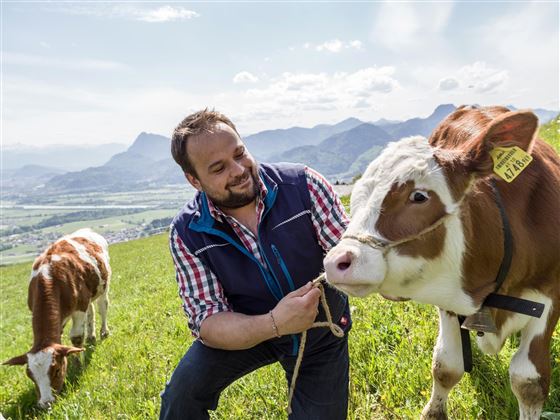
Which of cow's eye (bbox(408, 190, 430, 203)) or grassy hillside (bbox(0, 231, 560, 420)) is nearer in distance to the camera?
cow's eye (bbox(408, 190, 430, 203))

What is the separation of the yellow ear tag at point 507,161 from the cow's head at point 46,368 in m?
5.80

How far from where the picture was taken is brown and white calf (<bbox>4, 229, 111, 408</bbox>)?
6.05m

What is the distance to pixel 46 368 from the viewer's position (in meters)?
6.00

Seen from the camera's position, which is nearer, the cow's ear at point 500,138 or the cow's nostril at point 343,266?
the cow's nostril at point 343,266

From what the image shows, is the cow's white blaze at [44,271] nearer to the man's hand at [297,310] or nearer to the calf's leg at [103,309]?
the calf's leg at [103,309]

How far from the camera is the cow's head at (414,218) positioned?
7.63 feet

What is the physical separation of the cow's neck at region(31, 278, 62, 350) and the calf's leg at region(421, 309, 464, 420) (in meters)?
5.62

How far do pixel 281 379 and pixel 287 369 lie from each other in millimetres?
754

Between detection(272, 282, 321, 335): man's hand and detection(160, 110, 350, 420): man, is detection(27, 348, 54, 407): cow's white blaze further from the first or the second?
detection(272, 282, 321, 335): man's hand

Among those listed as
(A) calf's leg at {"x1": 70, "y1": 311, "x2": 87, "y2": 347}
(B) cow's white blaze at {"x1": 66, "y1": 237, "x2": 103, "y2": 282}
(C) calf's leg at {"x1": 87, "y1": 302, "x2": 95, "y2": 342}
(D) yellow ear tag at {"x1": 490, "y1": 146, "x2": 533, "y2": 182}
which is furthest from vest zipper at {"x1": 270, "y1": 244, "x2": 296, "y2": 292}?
(C) calf's leg at {"x1": 87, "y1": 302, "x2": 95, "y2": 342}

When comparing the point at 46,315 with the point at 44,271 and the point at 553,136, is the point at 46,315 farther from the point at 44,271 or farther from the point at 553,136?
the point at 553,136

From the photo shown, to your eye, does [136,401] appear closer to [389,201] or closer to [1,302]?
[389,201]

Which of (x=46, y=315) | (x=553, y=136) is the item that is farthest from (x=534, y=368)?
(x=553, y=136)

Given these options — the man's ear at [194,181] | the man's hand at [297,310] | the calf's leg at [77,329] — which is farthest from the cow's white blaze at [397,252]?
the calf's leg at [77,329]
